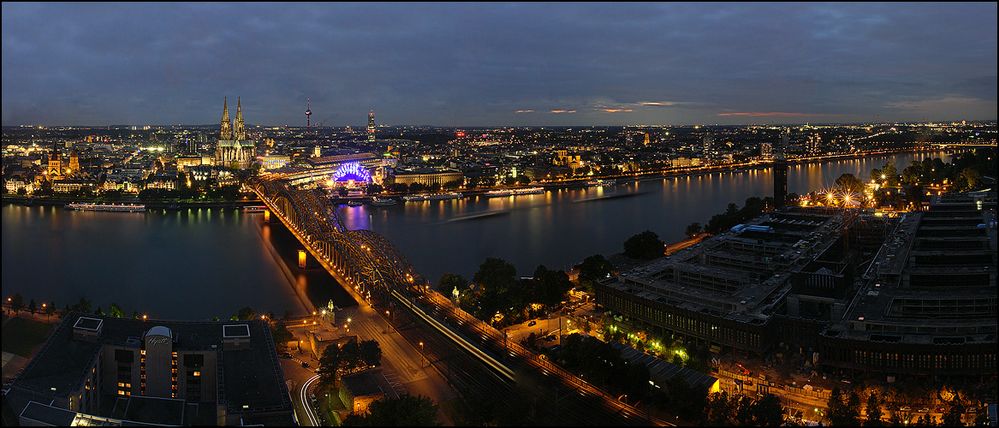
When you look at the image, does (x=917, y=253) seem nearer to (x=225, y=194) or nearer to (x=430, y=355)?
(x=430, y=355)

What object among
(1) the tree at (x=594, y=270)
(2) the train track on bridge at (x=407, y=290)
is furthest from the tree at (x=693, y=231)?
(2) the train track on bridge at (x=407, y=290)

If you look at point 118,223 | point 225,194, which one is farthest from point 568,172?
point 118,223

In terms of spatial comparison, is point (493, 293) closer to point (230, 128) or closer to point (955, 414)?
point (955, 414)

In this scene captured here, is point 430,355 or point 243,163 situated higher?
point 243,163

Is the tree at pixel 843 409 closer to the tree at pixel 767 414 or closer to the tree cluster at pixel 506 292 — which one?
the tree at pixel 767 414

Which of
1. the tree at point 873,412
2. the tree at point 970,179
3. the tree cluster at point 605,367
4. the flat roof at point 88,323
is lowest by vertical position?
the tree at point 873,412

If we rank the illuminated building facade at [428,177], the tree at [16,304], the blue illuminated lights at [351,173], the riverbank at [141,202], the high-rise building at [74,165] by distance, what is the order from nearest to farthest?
the tree at [16,304]
the riverbank at [141,202]
the high-rise building at [74,165]
the illuminated building facade at [428,177]
the blue illuminated lights at [351,173]

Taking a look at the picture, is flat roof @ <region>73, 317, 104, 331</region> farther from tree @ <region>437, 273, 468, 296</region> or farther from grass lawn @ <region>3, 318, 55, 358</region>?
tree @ <region>437, 273, 468, 296</region>
